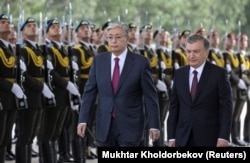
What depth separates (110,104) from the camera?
9508 mm

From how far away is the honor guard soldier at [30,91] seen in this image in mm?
11898

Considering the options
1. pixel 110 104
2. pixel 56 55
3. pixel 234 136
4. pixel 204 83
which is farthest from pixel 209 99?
pixel 234 136

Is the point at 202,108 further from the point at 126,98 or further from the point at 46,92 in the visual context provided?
the point at 46,92

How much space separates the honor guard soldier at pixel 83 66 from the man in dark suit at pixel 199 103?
4.03m

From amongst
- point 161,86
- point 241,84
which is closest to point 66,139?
point 161,86

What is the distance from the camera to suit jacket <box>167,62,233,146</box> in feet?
30.6

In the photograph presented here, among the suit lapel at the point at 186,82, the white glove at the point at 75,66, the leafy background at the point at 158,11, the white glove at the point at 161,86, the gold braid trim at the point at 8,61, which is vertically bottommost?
the white glove at the point at 161,86

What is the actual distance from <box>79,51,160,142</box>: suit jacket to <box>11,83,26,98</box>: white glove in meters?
2.09

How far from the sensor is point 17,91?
1156cm

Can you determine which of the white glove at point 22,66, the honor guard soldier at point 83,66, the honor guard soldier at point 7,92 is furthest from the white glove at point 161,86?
the honor guard soldier at point 7,92

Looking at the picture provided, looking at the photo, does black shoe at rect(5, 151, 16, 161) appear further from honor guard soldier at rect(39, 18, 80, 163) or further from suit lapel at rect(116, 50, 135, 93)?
suit lapel at rect(116, 50, 135, 93)

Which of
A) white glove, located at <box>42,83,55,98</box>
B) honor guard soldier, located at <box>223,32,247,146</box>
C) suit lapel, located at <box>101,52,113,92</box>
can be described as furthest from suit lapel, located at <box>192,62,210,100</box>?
honor guard soldier, located at <box>223,32,247,146</box>

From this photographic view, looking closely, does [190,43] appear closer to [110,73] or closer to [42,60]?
[110,73]

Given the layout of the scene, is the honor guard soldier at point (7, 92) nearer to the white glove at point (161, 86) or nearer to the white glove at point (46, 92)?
the white glove at point (46, 92)
